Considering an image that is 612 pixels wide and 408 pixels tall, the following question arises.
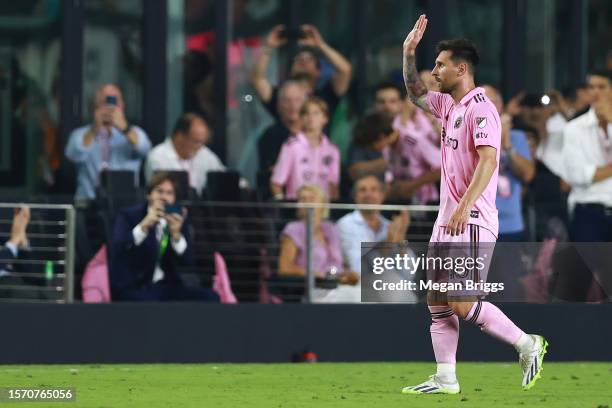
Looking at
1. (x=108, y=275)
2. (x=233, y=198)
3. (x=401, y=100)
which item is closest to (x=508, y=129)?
(x=401, y=100)

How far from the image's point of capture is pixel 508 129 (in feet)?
50.8

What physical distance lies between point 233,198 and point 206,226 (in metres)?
0.58

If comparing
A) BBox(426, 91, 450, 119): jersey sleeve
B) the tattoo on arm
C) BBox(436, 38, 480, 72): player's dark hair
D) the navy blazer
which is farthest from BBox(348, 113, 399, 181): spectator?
BBox(436, 38, 480, 72): player's dark hair

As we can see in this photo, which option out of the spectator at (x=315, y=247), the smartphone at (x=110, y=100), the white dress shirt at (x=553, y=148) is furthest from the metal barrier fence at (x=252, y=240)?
the white dress shirt at (x=553, y=148)

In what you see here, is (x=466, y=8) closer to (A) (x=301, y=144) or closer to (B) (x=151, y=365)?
(A) (x=301, y=144)

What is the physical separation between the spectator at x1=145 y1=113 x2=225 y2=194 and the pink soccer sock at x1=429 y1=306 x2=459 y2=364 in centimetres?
470

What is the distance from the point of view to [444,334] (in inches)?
434

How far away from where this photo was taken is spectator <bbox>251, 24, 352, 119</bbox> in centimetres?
1677

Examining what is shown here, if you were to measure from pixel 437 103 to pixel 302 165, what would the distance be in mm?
4340

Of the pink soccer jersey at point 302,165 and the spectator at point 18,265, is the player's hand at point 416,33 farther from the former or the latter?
the pink soccer jersey at point 302,165

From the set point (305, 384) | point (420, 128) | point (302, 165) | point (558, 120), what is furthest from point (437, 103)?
point (558, 120)

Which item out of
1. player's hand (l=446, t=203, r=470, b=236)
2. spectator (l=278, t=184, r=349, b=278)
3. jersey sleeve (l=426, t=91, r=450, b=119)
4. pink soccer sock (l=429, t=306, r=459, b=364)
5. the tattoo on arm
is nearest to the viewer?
player's hand (l=446, t=203, r=470, b=236)

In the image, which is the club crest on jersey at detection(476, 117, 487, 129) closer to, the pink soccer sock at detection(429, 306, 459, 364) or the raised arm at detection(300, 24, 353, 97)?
the pink soccer sock at detection(429, 306, 459, 364)

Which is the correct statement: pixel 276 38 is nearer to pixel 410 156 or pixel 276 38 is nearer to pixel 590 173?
pixel 410 156
